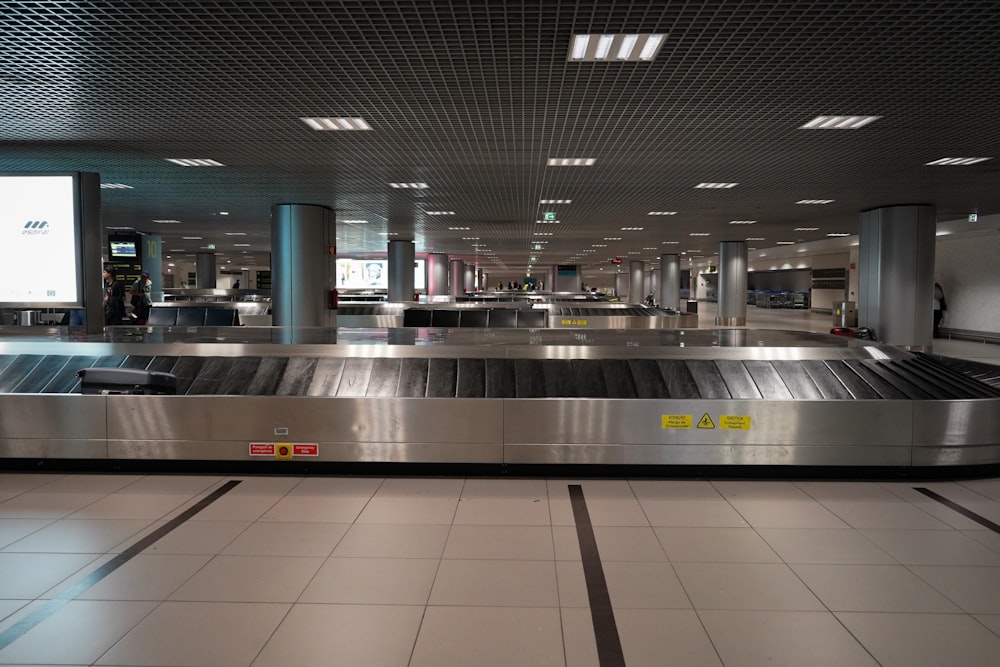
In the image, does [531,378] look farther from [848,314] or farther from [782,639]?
[848,314]

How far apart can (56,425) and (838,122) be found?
839 centimetres

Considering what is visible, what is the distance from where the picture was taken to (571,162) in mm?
9703

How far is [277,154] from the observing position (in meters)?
9.05

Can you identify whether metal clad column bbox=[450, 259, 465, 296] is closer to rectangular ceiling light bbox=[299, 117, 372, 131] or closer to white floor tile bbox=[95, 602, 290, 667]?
rectangular ceiling light bbox=[299, 117, 372, 131]

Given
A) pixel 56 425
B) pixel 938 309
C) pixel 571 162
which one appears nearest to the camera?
pixel 56 425

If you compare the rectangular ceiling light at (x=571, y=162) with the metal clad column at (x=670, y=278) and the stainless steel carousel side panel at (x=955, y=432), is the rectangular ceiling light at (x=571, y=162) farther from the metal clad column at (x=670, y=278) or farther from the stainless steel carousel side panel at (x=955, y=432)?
the metal clad column at (x=670, y=278)

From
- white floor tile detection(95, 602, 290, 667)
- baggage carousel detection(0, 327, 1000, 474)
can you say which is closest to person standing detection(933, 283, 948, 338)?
baggage carousel detection(0, 327, 1000, 474)

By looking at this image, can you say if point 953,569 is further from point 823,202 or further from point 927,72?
point 823,202

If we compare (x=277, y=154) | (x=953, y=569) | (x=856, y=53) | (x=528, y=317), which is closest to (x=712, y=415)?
(x=953, y=569)

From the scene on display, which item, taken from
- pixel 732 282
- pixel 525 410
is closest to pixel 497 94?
pixel 525 410

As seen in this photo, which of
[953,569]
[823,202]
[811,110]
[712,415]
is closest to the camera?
[953,569]

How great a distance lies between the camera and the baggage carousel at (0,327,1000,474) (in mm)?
6023

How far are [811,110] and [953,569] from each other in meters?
4.47

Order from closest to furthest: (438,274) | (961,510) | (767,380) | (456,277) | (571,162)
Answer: (961,510) → (767,380) → (571,162) → (438,274) → (456,277)
